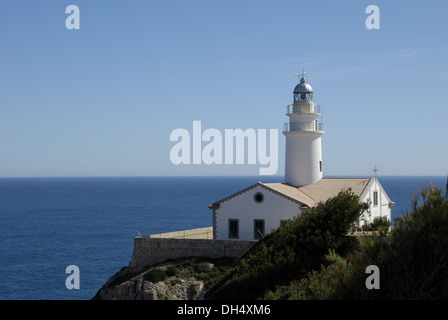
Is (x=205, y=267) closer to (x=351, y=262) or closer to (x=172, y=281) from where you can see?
(x=172, y=281)

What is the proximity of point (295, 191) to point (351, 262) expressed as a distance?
21670mm

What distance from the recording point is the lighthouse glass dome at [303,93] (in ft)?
129

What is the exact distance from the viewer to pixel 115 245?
2876 inches

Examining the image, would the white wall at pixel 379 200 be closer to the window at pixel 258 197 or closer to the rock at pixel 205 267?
the window at pixel 258 197

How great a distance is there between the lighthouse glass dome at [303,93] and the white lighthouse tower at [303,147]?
0.55 m

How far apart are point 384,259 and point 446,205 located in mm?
2419

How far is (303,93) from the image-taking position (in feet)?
129

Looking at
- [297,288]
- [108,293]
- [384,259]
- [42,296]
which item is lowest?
[42,296]

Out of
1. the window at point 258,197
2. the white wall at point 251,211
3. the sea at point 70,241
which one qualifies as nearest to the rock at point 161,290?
the white wall at point 251,211

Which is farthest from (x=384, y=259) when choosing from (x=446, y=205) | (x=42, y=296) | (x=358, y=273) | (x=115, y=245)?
(x=115, y=245)

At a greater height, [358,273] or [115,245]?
[358,273]

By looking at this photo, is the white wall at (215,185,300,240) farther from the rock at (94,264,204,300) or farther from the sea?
the rock at (94,264,204,300)
